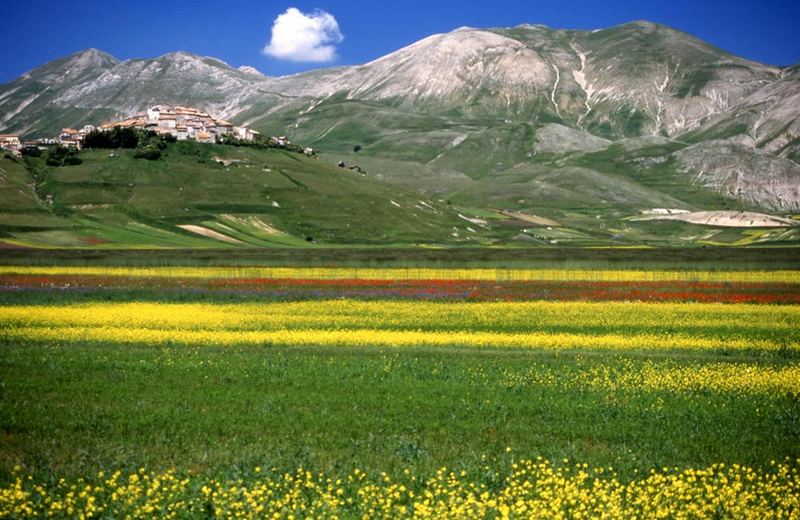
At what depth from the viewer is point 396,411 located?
23984 mm

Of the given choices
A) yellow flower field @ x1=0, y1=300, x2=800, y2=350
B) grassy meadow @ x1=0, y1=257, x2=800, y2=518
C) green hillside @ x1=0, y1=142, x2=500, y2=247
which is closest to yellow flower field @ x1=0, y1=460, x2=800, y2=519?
grassy meadow @ x1=0, y1=257, x2=800, y2=518

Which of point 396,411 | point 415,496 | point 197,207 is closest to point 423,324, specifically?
point 396,411

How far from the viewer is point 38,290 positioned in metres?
55.2

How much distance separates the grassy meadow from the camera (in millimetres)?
16859

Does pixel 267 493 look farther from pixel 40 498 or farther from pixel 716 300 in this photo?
pixel 716 300

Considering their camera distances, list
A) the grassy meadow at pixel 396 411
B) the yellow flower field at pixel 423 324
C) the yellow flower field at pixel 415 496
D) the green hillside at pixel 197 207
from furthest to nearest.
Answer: the green hillside at pixel 197 207
the yellow flower field at pixel 423 324
the grassy meadow at pixel 396 411
the yellow flower field at pixel 415 496

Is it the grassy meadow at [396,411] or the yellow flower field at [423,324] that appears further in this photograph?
the yellow flower field at [423,324]

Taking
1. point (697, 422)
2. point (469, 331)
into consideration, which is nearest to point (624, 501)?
point (697, 422)

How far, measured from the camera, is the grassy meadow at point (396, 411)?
55.3 feet

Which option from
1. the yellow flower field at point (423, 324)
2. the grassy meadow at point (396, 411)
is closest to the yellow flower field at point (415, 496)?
the grassy meadow at point (396, 411)

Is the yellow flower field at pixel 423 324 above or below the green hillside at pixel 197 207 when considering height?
below

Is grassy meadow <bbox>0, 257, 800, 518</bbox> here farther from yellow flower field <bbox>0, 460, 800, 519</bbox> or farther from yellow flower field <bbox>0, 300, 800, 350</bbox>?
yellow flower field <bbox>0, 300, 800, 350</bbox>

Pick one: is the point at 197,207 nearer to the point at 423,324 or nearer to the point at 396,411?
the point at 423,324

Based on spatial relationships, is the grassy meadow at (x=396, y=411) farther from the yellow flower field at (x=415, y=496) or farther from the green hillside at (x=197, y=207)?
the green hillside at (x=197, y=207)
